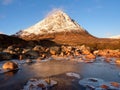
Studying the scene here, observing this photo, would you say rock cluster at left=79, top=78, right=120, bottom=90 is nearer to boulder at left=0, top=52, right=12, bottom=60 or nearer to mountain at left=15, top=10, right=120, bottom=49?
boulder at left=0, top=52, right=12, bottom=60

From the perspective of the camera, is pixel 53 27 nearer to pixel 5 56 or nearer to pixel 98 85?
pixel 5 56

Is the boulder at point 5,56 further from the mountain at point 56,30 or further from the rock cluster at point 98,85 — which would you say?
the mountain at point 56,30

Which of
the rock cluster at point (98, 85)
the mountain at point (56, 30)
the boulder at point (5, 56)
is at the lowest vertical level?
the rock cluster at point (98, 85)

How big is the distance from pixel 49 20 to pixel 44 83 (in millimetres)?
173837

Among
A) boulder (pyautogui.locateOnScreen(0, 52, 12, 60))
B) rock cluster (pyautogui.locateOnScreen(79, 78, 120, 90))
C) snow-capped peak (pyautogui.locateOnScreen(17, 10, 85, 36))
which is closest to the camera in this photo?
rock cluster (pyautogui.locateOnScreen(79, 78, 120, 90))

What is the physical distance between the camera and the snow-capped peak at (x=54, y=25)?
16050 centimetres

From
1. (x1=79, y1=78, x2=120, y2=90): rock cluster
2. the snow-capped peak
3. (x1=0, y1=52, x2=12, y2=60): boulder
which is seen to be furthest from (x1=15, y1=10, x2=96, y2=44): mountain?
(x1=79, y1=78, x2=120, y2=90): rock cluster

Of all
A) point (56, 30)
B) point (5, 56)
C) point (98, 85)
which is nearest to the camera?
point (98, 85)

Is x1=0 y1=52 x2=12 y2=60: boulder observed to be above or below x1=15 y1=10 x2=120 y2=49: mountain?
below

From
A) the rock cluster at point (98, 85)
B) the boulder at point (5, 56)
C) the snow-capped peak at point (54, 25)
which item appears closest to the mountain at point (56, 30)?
the snow-capped peak at point (54, 25)

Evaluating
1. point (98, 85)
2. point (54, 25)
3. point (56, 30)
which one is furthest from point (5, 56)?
point (54, 25)

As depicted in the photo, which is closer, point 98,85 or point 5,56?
point 98,85

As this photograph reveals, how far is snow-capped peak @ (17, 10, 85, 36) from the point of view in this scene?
160500 mm

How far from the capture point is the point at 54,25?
174500 mm
